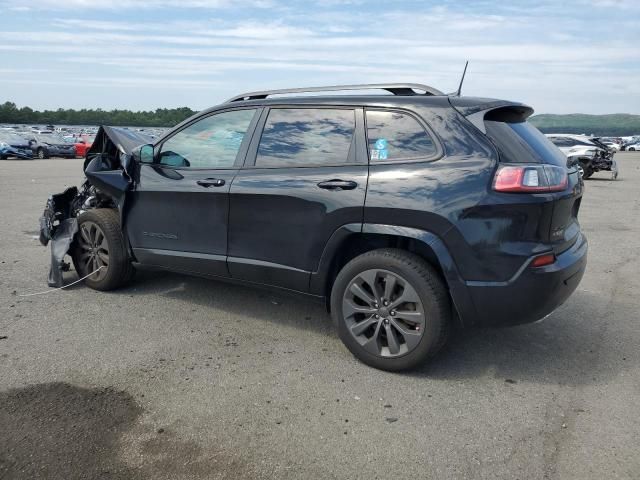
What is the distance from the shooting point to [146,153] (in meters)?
4.69

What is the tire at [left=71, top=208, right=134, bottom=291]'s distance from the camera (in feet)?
16.6

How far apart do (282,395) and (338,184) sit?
1.40 meters

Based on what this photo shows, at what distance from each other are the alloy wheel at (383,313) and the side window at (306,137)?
0.86 m

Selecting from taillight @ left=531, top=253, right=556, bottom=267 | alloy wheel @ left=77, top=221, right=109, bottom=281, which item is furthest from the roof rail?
alloy wheel @ left=77, top=221, right=109, bottom=281

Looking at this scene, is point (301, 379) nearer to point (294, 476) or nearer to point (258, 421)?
point (258, 421)

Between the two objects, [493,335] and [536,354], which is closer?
[536,354]

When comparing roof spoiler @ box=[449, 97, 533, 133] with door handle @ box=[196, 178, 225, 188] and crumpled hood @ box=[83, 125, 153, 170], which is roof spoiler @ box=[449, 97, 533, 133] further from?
crumpled hood @ box=[83, 125, 153, 170]

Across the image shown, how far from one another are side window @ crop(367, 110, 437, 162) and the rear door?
80 mm

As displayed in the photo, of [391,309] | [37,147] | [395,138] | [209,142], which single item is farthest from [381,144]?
[37,147]

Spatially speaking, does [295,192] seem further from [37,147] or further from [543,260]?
[37,147]

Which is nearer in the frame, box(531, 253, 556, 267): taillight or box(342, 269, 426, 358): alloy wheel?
box(531, 253, 556, 267): taillight

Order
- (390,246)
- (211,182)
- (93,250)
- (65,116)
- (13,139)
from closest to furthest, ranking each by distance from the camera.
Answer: (390,246) → (211,182) → (93,250) → (13,139) → (65,116)

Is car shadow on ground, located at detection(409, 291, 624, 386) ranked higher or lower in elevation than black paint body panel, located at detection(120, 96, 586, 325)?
lower

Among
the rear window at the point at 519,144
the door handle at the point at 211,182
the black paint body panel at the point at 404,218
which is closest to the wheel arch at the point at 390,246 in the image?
the black paint body panel at the point at 404,218
